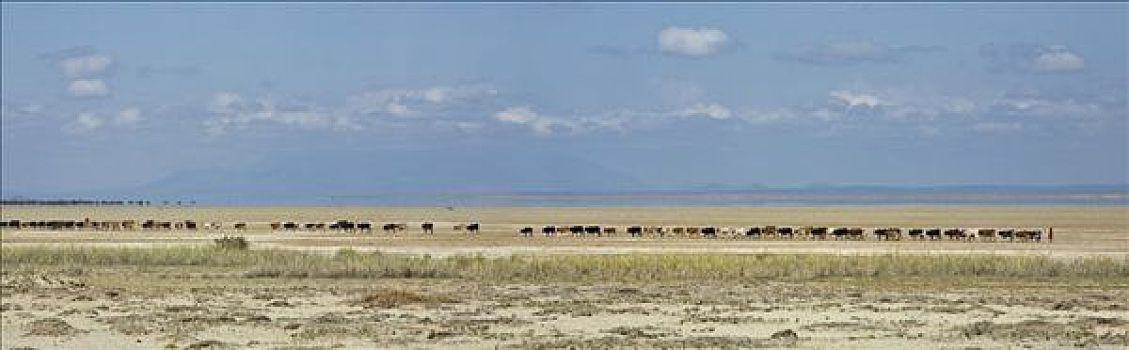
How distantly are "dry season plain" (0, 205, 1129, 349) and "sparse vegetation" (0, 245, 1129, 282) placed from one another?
7 centimetres

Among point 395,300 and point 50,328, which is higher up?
point 395,300

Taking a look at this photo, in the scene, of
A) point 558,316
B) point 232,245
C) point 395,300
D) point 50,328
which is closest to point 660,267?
point 395,300

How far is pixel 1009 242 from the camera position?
61.5m

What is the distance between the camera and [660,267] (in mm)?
40312

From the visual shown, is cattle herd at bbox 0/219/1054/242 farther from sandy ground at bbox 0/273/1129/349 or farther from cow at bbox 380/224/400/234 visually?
sandy ground at bbox 0/273/1129/349

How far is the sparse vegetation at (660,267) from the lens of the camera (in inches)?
1515

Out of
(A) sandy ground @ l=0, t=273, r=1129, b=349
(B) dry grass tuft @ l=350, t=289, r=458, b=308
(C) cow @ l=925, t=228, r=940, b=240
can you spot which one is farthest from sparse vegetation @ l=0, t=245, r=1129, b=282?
(C) cow @ l=925, t=228, r=940, b=240

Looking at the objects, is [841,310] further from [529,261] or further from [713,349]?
[529,261]

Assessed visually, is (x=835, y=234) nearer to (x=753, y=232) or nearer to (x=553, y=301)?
(x=753, y=232)

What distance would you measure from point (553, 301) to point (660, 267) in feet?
33.0

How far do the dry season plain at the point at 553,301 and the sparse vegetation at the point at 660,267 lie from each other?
0.22ft

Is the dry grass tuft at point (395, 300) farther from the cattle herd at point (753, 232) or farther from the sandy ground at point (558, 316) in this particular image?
the cattle herd at point (753, 232)

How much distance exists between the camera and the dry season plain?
78.3 feet

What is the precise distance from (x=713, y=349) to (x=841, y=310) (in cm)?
670
